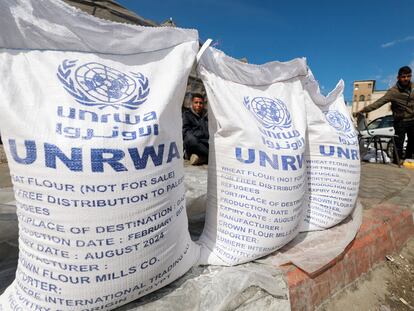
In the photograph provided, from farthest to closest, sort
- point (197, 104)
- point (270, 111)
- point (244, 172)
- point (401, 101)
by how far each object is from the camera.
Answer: point (401, 101) → point (197, 104) → point (270, 111) → point (244, 172)

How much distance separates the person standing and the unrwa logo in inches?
147

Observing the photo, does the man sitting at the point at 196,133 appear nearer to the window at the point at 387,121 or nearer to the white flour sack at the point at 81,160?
the white flour sack at the point at 81,160

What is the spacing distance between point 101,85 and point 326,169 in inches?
37.4

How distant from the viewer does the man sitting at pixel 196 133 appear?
3197 mm

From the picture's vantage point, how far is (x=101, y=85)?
76cm

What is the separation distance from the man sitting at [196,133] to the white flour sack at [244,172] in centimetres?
213

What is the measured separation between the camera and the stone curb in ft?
3.29

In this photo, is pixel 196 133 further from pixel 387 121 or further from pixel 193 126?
pixel 387 121

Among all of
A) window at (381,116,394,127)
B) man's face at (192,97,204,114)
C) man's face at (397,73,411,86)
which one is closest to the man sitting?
man's face at (192,97,204,114)

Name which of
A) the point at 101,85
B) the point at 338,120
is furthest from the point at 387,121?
the point at 101,85

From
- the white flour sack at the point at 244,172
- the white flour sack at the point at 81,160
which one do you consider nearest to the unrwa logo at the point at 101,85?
the white flour sack at the point at 81,160

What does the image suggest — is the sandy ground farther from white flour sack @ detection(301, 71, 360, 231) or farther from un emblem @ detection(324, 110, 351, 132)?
un emblem @ detection(324, 110, 351, 132)

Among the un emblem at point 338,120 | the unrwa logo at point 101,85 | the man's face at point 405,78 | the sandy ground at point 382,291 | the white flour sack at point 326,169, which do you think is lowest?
the sandy ground at point 382,291

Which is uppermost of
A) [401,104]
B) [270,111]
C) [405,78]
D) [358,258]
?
[405,78]
